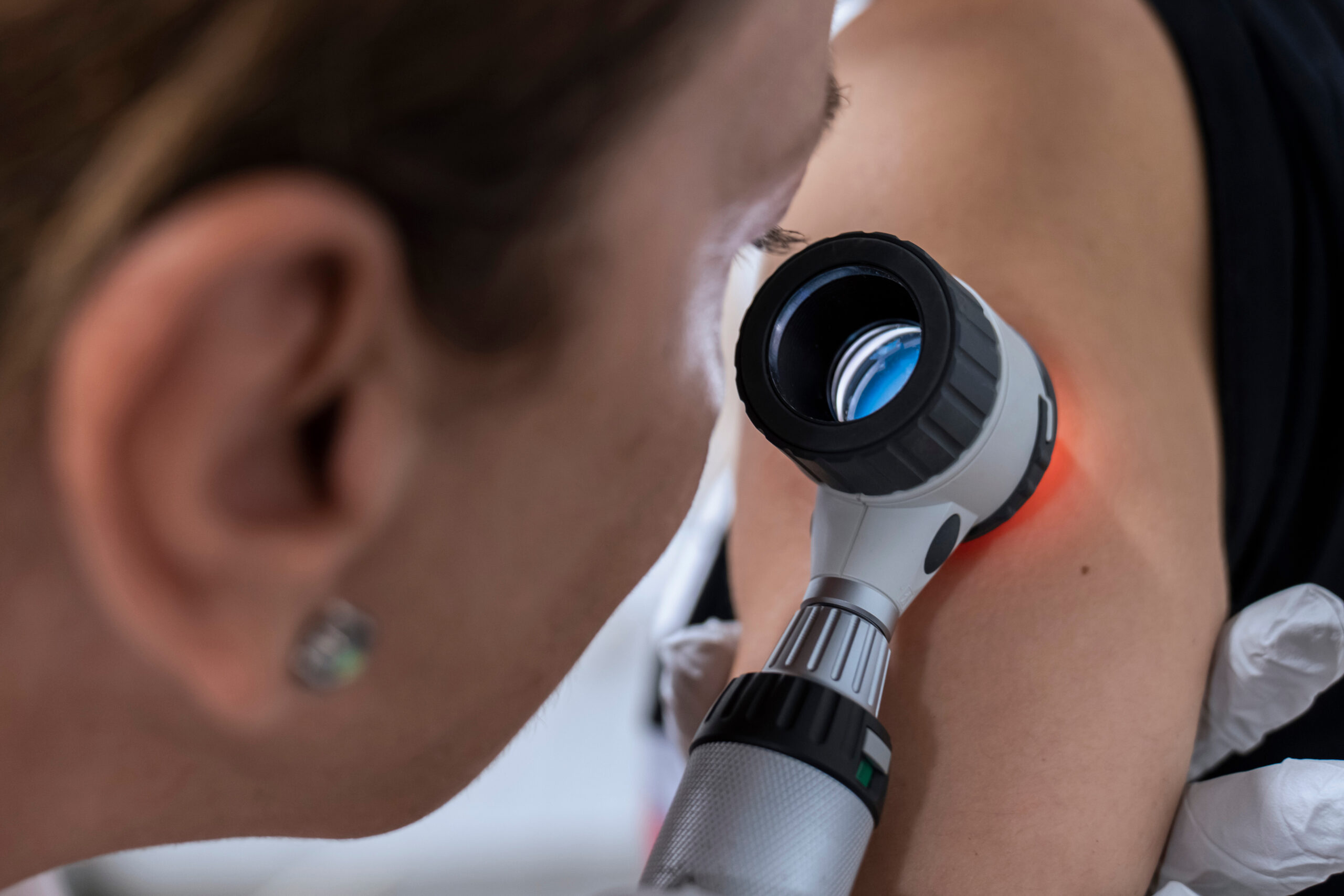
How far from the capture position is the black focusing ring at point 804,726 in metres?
0.53

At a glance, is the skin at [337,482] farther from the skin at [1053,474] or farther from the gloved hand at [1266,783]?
the gloved hand at [1266,783]

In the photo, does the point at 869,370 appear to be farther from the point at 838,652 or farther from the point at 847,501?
the point at 838,652

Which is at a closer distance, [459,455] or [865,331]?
[459,455]

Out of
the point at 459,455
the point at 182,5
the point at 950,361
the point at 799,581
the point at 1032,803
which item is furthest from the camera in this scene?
the point at 799,581

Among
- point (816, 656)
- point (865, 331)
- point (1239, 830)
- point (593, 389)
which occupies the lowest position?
point (1239, 830)

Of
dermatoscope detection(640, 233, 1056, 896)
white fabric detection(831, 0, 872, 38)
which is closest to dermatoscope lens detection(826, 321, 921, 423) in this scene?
dermatoscope detection(640, 233, 1056, 896)

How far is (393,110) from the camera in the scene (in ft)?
1.03

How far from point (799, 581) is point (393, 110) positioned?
0.57 m

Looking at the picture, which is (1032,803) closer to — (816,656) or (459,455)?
(816,656)

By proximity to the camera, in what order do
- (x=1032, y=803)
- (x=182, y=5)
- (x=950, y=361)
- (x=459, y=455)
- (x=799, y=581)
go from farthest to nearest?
1. (x=799, y=581)
2. (x=1032, y=803)
3. (x=950, y=361)
4. (x=459, y=455)
5. (x=182, y=5)

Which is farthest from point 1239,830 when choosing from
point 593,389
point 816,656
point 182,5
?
point 182,5

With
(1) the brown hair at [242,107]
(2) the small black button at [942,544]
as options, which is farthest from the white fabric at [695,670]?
(1) the brown hair at [242,107]

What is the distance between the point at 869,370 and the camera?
63 cm

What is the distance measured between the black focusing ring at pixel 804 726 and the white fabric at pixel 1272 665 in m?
0.33
